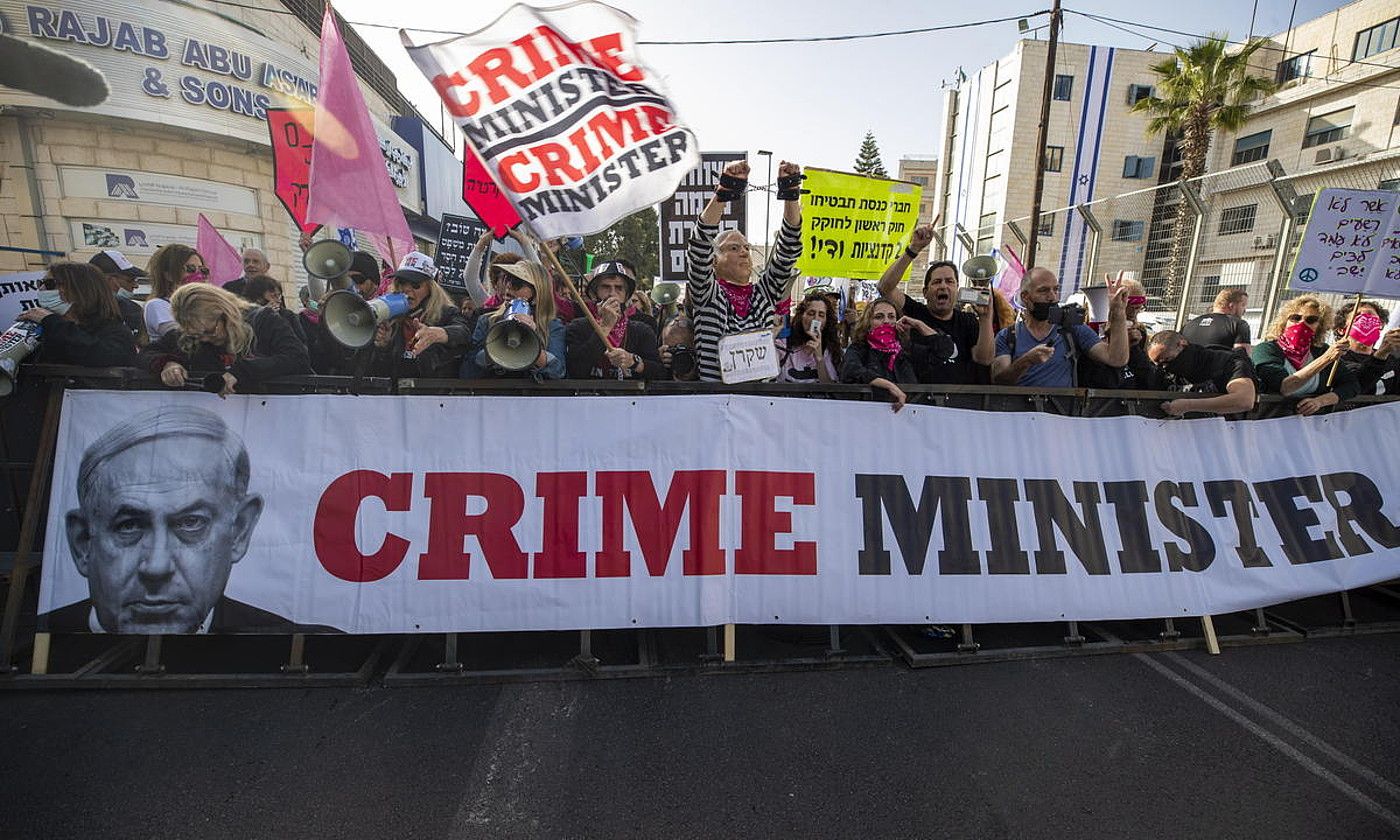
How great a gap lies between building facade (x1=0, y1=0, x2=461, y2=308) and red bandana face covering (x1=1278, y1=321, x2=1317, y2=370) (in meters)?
15.4

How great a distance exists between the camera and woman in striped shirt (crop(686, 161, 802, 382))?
3451mm

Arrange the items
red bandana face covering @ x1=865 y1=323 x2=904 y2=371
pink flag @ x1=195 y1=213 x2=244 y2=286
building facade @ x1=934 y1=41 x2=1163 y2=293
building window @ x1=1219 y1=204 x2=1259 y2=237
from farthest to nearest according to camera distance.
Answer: building facade @ x1=934 y1=41 x2=1163 y2=293, building window @ x1=1219 y1=204 x2=1259 y2=237, pink flag @ x1=195 y1=213 x2=244 y2=286, red bandana face covering @ x1=865 y1=323 x2=904 y2=371

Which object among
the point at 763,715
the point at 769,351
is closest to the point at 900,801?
the point at 763,715

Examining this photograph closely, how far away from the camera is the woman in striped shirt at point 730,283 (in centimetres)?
345

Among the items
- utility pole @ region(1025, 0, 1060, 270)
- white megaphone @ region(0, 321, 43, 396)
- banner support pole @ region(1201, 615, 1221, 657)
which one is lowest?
banner support pole @ region(1201, 615, 1221, 657)

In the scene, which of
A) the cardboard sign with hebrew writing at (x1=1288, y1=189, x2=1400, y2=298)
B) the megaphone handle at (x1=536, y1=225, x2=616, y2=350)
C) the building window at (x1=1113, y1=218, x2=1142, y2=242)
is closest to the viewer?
the megaphone handle at (x1=536, y1=225, x2=616, y2=350)

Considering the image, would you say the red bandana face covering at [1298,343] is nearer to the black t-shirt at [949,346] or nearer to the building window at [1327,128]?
the black t-shirt at [949,346]

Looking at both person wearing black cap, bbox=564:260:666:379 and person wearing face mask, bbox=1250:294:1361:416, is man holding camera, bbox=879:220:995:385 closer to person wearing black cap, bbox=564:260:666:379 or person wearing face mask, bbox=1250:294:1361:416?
person wearing black cap, bbox=564:260:666:379

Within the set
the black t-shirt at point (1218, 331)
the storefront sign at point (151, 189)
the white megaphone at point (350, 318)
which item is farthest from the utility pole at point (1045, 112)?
the storefront sign at point (151, 189)

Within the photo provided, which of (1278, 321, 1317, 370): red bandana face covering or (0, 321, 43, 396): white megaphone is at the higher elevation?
A: (1278, 321, 1317, 370): red bandana face covering

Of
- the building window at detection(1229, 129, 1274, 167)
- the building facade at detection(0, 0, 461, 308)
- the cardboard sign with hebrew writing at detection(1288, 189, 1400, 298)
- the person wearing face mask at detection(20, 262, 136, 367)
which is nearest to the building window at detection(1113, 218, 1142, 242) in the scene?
the cardboard sign with hebrew writing at detection(1288, 189, 1400, 298)

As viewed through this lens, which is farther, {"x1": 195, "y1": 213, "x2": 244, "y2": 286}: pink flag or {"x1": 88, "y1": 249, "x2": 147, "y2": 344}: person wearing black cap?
{"x1": 195, "y1": 213, "x2": 244, "y2": 286}: pink flag

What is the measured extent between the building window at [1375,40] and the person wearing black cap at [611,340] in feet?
107

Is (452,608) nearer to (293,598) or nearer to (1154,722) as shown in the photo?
(293,598)
